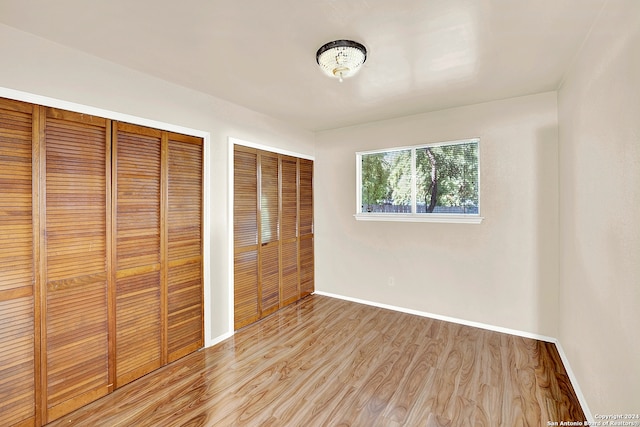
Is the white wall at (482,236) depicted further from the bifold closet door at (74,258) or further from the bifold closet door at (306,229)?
the bifold closet door at (74,258)

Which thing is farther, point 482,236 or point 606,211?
point 482,236

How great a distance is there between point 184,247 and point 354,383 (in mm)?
1890

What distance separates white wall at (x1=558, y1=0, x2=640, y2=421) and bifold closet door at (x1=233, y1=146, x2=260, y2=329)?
293cm

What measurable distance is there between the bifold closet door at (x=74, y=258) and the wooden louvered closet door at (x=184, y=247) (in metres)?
0.49

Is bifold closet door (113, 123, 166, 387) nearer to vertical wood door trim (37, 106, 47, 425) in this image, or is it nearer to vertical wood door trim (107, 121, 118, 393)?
vertical wood door trim (107, 121, 118, 393)

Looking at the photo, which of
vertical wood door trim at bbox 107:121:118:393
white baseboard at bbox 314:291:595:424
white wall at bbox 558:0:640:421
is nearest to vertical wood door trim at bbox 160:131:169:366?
vertical wood door trim at bbox 107:121:118:393

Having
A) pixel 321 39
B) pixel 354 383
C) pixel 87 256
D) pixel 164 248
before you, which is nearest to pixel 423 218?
pixel 354 383

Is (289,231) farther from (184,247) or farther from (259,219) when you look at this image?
(184,247)

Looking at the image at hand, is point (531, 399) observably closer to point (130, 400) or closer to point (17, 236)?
point (130, 400)

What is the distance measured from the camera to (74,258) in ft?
6.46

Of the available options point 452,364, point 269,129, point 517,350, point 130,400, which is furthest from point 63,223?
point 517,350

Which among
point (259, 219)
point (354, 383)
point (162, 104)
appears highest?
point (162, 104)

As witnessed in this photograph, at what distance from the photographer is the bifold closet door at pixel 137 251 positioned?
219 centimetres

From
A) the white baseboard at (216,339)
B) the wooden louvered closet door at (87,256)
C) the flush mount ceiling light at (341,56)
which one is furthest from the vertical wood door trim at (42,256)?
the flush mount ceiling light at (341,56)
